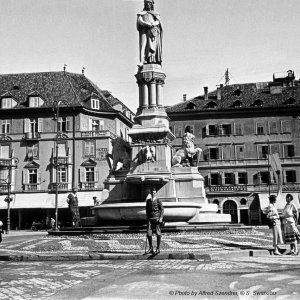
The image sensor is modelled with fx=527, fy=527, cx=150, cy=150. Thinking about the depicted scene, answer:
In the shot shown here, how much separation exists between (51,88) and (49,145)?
743 centimetres

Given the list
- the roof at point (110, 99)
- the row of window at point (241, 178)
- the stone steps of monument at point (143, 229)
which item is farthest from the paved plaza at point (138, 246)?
the roof at point (110, 99)

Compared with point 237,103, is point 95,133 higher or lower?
lower

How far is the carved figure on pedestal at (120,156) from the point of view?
24.5 meters

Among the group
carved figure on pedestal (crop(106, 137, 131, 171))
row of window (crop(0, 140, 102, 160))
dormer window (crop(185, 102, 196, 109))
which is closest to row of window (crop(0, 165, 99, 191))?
row of window (crop(0, 140, 102, 160))

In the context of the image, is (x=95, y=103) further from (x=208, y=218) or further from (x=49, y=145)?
(x=208, y=218)

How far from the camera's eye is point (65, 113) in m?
60.0

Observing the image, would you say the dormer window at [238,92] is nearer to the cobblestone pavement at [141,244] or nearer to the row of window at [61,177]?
the row of window at [61,177]

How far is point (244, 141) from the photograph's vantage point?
63531 millimetres

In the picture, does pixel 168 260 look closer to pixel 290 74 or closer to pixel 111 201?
pixel 111 201

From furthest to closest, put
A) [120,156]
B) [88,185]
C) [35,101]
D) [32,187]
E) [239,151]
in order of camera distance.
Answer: [239,151] → [35,101] → [32,187] → [88,185] → [120,156]

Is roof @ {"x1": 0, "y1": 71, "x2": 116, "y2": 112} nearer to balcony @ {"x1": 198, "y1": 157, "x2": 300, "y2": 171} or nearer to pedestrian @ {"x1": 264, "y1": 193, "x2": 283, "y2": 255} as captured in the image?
balcony @ {"x1": 198, "y1": 157, "x2": 300, "y2": 171}

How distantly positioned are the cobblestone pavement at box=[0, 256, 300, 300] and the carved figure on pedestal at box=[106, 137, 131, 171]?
1157 cm

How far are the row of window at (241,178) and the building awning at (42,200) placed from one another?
14441mm

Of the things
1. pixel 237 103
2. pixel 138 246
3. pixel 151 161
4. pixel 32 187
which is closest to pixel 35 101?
pixel 32 187
